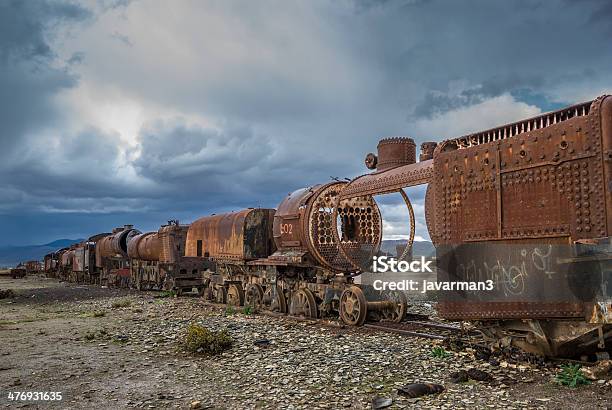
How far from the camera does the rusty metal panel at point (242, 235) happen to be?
624 inches

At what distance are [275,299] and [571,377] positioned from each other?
9114 mm

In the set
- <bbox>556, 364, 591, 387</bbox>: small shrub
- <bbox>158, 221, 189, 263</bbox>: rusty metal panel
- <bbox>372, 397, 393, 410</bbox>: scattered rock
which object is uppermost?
<bbox>158, 221, 189, 263</bbox>: rusty metal panel

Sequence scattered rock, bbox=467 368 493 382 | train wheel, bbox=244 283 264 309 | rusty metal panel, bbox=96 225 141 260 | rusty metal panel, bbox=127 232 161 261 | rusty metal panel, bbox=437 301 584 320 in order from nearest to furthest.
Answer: rusty metal panel, bbox=437 301 584 320 < scattered rock, bbox=467 368 493 382 < train wheel, bbox=244 283 264 309 < rusty metal panel, bbox=127 232 161 261 < rusty metal panel, bbox=96 225 141 260

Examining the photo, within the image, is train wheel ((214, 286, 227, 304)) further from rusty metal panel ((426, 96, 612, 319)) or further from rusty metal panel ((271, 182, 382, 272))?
rusty metal panel ((426, 96, 612, 319))

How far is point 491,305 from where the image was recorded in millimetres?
7059

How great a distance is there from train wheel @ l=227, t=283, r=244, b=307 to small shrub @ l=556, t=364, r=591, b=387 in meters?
11.4

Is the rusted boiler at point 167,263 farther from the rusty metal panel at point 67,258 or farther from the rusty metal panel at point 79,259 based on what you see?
the rusty metal panel at point 67,258

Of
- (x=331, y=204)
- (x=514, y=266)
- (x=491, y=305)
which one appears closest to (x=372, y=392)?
(x=491, y=305)

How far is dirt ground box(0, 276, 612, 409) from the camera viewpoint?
5969mm

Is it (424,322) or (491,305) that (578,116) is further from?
(424,322)

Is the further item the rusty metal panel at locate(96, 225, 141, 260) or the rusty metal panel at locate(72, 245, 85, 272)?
the rusty metal panel at locate(72, 245, 85, 272)

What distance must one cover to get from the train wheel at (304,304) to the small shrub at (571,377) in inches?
281

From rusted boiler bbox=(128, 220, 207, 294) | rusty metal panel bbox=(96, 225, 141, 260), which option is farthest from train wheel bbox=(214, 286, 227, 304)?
rusty metal panel bbox=(96, 225, 141, 260)

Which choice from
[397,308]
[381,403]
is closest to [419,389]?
[381,403]
